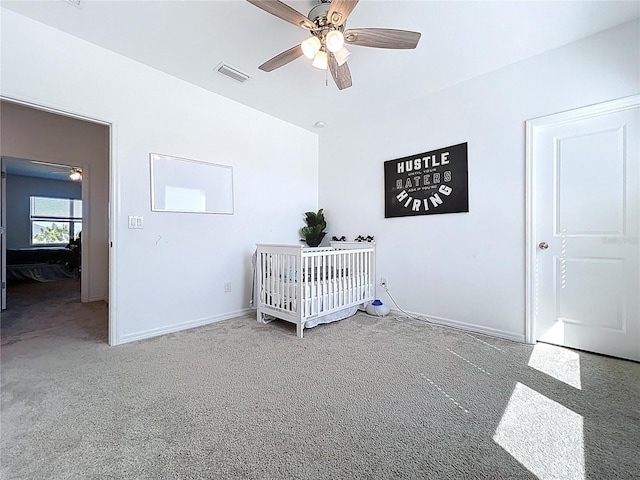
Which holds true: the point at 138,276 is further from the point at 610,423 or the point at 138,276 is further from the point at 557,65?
the point at 557,65

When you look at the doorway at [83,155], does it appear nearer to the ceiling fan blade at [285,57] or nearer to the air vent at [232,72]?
the air vent at [232,72]

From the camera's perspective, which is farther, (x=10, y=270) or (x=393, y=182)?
(x=10, y=270)

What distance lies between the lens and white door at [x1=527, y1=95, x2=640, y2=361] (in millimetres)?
2020

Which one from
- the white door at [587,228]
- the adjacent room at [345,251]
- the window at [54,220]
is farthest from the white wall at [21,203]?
the white door at [587,228]

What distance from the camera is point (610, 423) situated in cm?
133

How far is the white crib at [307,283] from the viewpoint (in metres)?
2.58

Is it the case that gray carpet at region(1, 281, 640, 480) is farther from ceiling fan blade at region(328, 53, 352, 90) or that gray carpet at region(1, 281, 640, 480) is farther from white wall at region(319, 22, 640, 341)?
ceiling fan blade at region(328, 53, 352, 90)

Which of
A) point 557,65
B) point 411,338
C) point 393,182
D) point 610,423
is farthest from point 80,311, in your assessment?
point 557,65

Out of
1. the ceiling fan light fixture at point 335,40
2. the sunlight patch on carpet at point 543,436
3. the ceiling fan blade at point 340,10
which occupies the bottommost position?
the sunlight patch on carpet at point 543,436

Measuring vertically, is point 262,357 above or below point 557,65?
below

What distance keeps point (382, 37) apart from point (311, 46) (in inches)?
18.1

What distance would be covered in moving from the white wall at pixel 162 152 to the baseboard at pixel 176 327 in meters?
0.01

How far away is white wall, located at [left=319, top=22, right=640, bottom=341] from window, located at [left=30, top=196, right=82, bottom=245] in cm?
781

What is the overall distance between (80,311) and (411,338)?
3922 mm
